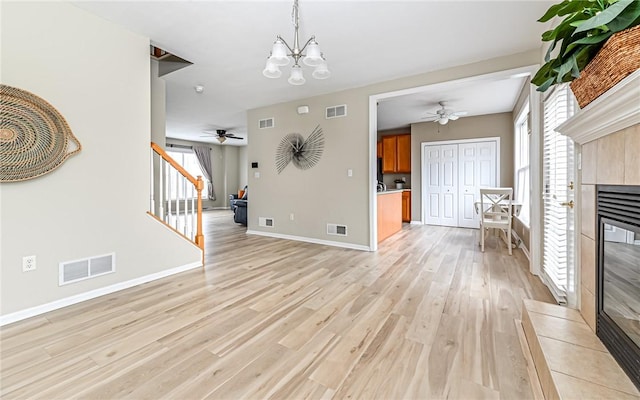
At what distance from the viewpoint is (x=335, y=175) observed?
14.6 feet

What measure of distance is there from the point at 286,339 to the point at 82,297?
75.6 inches

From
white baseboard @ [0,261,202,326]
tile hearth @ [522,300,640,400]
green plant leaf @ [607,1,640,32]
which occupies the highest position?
green plant leaf @ [607,1,640,32]

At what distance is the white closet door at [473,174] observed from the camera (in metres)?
5.85

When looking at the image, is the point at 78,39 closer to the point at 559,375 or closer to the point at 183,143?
the point at 559,375

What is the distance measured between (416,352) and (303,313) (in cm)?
86

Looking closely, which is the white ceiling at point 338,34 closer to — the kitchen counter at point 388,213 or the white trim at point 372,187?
the white trim at point 372,187

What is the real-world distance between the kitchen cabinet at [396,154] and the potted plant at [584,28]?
5710 mm

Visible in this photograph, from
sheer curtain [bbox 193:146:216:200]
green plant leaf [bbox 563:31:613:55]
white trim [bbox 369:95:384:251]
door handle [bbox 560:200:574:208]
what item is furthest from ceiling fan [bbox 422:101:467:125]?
sheer curtain [bbox 193:146:216:200]

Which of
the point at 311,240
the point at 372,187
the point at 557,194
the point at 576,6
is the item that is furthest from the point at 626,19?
the point at 311,240

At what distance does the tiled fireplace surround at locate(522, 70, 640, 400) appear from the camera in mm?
1044

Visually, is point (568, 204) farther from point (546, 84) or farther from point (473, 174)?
point (473, 174)

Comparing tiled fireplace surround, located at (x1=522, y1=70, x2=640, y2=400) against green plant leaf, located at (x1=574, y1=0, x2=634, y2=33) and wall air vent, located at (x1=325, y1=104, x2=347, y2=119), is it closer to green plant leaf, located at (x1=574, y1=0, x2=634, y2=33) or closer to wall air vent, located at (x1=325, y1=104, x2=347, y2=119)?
green plant leaf, located at (x1=574, y1=0, x2=634, y2=33)

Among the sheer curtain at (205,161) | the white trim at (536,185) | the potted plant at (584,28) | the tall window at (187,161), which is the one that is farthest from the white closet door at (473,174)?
the tall window at (187,161)

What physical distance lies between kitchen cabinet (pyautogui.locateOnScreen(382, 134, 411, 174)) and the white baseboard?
18.3 feet
